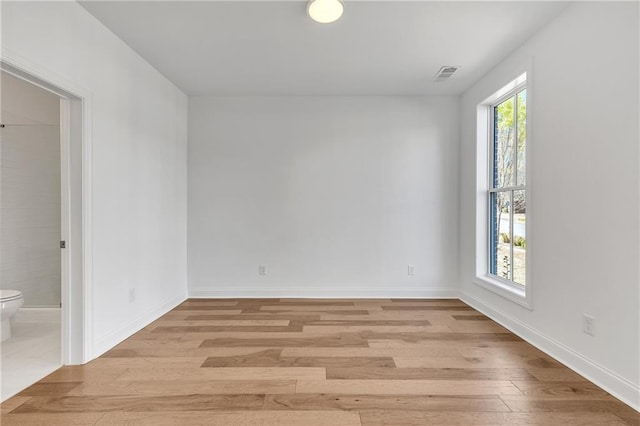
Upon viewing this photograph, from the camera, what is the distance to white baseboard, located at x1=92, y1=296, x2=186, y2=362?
251 centimetres

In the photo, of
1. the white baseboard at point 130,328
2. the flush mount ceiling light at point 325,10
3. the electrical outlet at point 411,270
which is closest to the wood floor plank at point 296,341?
the white baseboard at point 130,328

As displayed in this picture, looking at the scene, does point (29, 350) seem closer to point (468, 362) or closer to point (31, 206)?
point (31, 206)

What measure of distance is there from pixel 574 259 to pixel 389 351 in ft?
4.79

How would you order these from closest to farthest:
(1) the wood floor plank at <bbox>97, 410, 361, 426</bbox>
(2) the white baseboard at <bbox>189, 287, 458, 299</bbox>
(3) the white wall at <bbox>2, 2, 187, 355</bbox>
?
(1) the wood floor plank at <bbox>97, 410, 361, 426</bbox> → (3) the white wall at <bbox>2, 2, 187, 355</bbox> → (2) the white baseboard at <bbox>189, 287, 458, 299</bbox>

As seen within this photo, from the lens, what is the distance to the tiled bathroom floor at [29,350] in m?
2.12

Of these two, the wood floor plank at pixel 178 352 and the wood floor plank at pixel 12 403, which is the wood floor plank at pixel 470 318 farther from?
the wood floor plank at pixel 12 403

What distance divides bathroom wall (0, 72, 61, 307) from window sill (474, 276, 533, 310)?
4.57 metres

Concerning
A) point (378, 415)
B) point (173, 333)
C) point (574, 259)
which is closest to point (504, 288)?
point (574, 259)

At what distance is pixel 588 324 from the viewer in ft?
7.02

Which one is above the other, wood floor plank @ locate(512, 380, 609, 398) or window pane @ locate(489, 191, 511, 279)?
window pane @ locate(489, 191, 511, 279)

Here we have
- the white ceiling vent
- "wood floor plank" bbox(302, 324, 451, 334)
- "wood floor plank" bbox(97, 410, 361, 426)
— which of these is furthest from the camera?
the white ceiling vent

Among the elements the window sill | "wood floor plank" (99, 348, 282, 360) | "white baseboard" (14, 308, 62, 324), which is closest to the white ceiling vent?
the window sill

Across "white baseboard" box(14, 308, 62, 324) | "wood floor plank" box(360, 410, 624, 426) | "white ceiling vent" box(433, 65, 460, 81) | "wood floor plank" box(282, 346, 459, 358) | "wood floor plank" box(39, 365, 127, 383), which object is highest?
"white ceiling vent" box(433, 65, 460, 81)

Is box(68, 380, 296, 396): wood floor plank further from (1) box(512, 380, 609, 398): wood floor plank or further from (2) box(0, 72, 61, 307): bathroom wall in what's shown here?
(2) box(0, 72, 61, 307): bathroom wall
